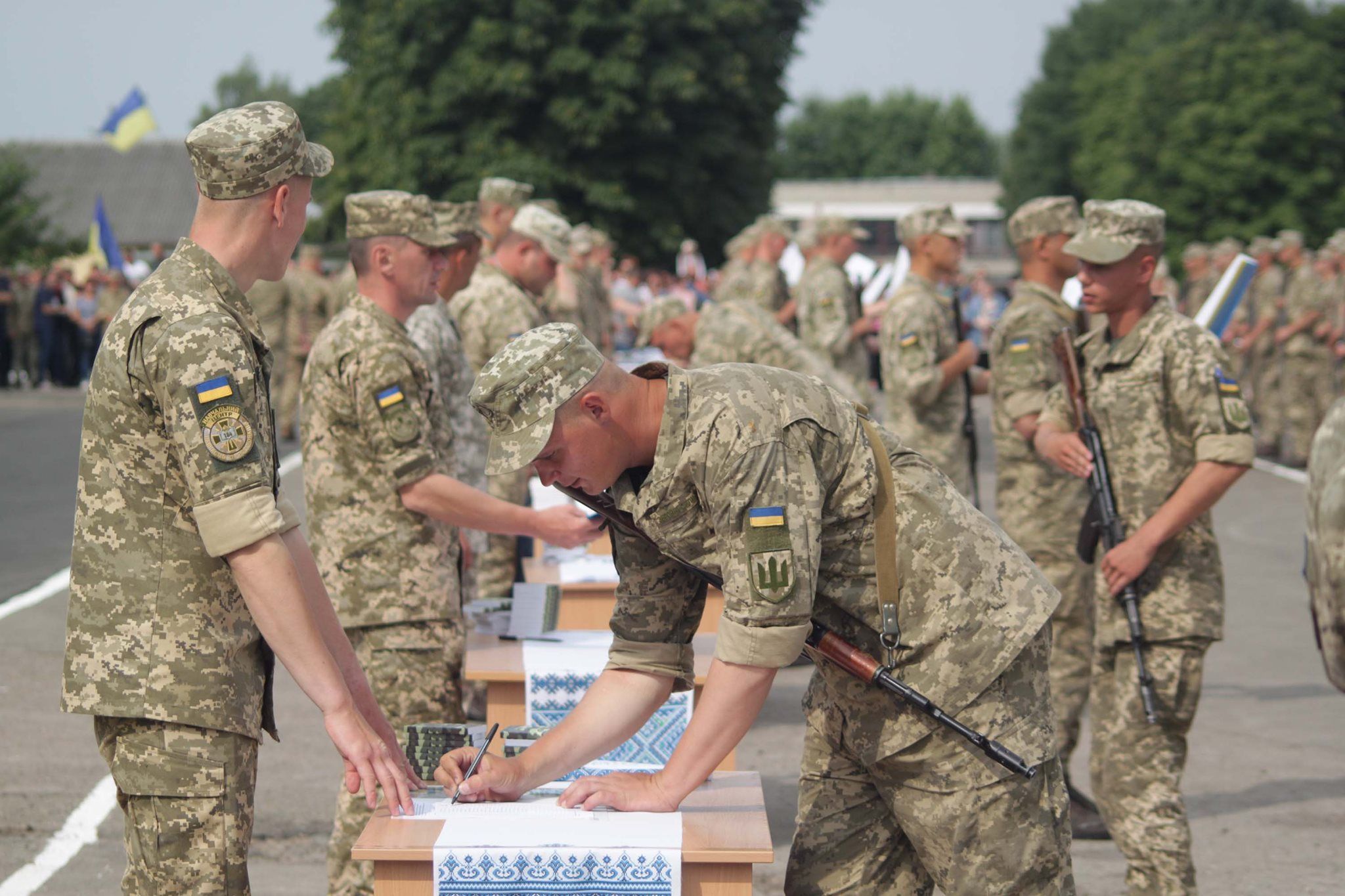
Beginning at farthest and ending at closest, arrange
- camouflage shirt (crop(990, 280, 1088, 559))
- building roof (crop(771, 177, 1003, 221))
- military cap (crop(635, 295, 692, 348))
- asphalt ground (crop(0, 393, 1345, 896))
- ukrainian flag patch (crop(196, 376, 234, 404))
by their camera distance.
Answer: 1. building roof (crop(771, 177, 1003, 221))
2. military cap (crop(635, 295, 692, 348))
3. camouflage shirt (crop(990, 280, 1088, 559))
4. asphalt ground (crop(0, 393, 1345, 896))
5. ukrainian flag patch (crop(196, 376, 234, 404))

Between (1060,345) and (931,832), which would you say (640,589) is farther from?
(1060,345)

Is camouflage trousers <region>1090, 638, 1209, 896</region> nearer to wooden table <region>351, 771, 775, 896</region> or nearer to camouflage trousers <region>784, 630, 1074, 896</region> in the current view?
camouflage trousers <region>784, 630, 1074, 896</region>

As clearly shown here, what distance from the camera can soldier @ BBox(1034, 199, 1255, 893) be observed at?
4805mm

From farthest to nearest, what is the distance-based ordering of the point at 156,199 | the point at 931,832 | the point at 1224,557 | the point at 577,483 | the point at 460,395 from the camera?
the point at 156,199, the point at 1224,557, the point at 460,395, the point at 931,832, the point at 577,483

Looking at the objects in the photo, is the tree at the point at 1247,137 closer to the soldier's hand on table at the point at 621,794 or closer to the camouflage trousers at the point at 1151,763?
the camouflage trousers at the point at 1151,763

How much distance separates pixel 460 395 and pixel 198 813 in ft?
10.3

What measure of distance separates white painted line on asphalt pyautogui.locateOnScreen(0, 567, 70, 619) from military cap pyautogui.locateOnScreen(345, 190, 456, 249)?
5690 mm

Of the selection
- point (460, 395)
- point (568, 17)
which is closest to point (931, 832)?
point (460, 395)

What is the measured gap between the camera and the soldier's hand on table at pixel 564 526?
5.05 metres

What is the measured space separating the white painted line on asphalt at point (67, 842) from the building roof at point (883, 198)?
88.2 m

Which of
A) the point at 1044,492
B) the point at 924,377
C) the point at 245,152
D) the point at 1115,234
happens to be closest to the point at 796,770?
the point at 1044,492

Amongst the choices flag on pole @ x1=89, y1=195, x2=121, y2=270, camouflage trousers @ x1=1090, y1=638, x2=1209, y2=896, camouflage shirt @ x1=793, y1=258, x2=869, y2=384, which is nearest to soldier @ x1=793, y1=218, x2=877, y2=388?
camouflage shirt @ x1=793, y1=258, x2=869, y2=384

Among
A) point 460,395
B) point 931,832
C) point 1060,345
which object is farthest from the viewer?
point 460,395

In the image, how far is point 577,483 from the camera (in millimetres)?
2965
